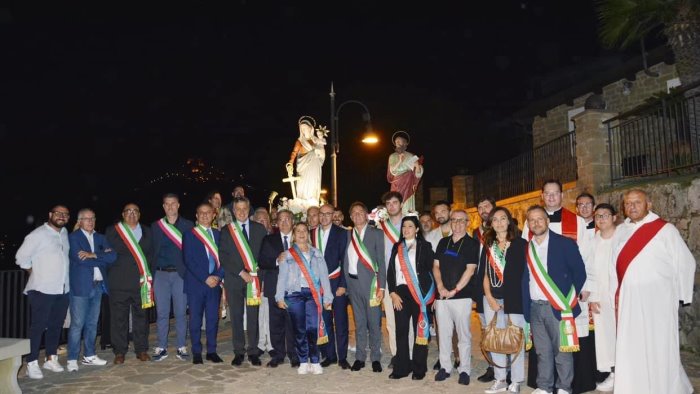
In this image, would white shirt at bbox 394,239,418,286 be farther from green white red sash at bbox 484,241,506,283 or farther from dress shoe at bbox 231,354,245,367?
dress shoe at bbox 231,354,245,367

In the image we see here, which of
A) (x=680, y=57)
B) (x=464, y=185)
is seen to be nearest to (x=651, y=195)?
(x=680, y=57)

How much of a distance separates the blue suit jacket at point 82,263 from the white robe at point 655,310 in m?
5.51

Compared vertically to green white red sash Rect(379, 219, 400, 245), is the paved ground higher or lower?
lower

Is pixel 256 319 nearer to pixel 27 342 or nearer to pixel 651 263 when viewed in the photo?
pixel 27 342

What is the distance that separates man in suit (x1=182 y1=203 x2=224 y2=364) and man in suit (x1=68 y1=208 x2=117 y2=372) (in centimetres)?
91

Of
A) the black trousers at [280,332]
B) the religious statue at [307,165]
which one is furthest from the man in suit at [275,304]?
the religious statue at [307,165]

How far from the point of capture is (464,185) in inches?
703

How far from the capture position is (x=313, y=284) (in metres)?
5.89

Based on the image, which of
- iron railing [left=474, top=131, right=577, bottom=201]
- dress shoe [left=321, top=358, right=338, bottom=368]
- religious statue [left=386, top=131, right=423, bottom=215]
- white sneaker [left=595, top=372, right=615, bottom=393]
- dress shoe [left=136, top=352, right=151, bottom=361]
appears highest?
iron railing [left=474, top=131, right=577, bottom=201]

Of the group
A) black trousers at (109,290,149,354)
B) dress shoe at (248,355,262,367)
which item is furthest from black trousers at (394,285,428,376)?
black trousers at (109,290,149,354)

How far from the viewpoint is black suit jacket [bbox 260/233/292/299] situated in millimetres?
6199

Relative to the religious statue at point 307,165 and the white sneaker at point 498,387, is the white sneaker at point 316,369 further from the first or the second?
the religious statue at point 307,165

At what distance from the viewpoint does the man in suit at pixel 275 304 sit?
620 centimetres

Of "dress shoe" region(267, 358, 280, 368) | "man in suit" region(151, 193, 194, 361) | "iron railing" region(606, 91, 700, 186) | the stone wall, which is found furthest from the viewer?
the stone wall
